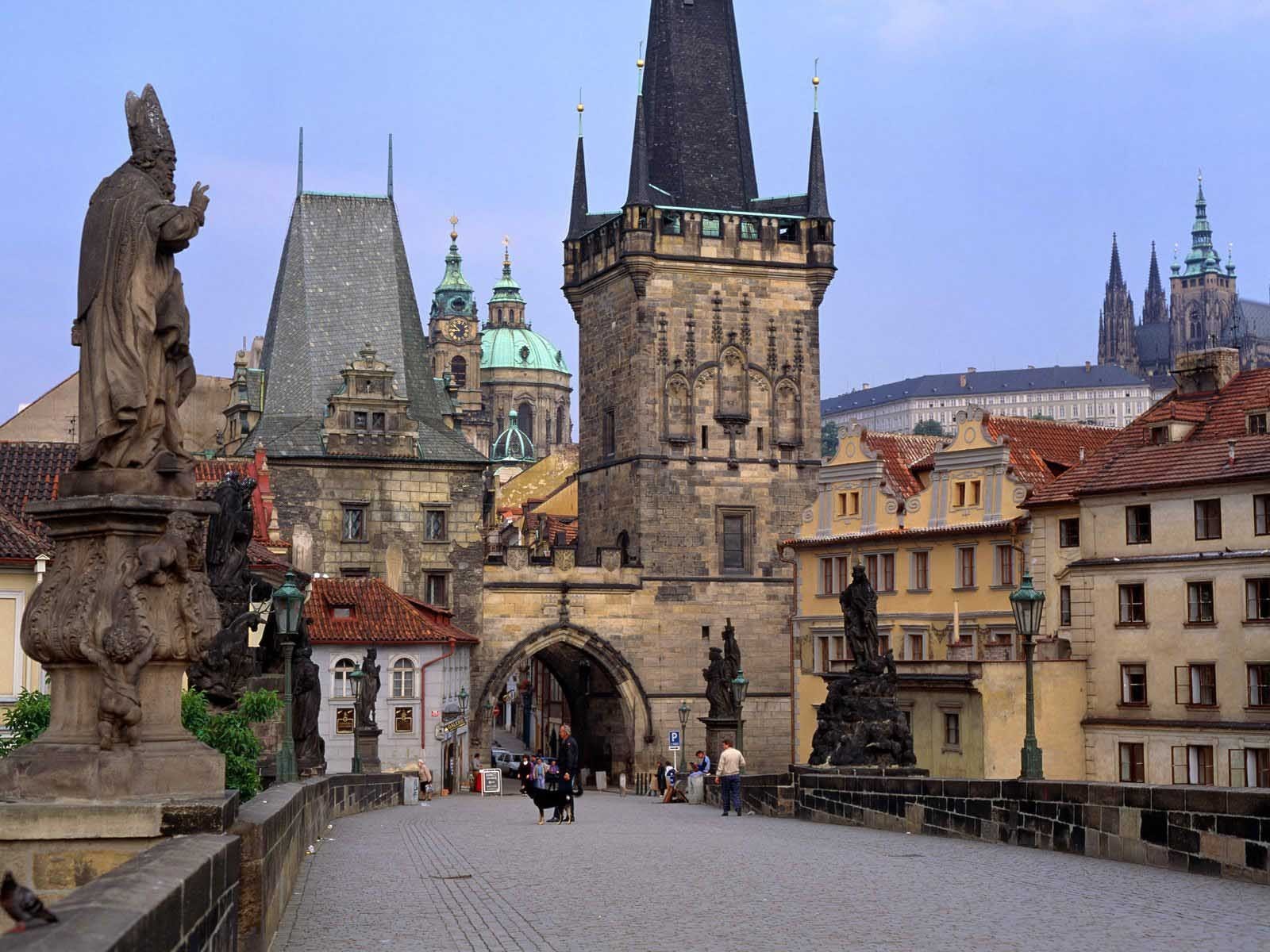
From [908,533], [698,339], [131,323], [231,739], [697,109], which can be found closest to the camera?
[131,323]

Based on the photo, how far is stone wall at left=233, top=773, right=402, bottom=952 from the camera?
29.9 ft

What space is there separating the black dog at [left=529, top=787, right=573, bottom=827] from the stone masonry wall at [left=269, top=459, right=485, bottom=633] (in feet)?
113

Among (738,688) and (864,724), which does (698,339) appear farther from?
(864,724)

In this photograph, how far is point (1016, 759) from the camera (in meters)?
42.2

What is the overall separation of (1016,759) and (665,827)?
20.1 meters

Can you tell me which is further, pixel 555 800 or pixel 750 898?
pixel 555 800

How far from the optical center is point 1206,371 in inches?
1783

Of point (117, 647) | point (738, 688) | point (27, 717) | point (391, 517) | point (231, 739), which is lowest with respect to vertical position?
point (231, 739)

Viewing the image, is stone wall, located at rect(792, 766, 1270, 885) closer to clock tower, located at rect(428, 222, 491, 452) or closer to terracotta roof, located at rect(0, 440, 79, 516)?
terracotta roof, located at rect(0, 440, 79, 516)

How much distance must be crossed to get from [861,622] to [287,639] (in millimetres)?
8800

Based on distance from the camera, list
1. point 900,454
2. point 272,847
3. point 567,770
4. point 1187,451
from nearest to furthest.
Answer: point 272,847 < point 567,770 < point 1187,451 < point 900,454

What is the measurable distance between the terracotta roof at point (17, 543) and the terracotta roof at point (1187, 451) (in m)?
22.4

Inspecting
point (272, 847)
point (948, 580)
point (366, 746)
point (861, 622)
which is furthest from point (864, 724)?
point (948, 580)

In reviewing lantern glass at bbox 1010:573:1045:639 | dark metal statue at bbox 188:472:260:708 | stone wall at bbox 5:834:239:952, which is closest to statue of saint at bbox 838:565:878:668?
lantern glass at bbox 1010:573:1045:639
